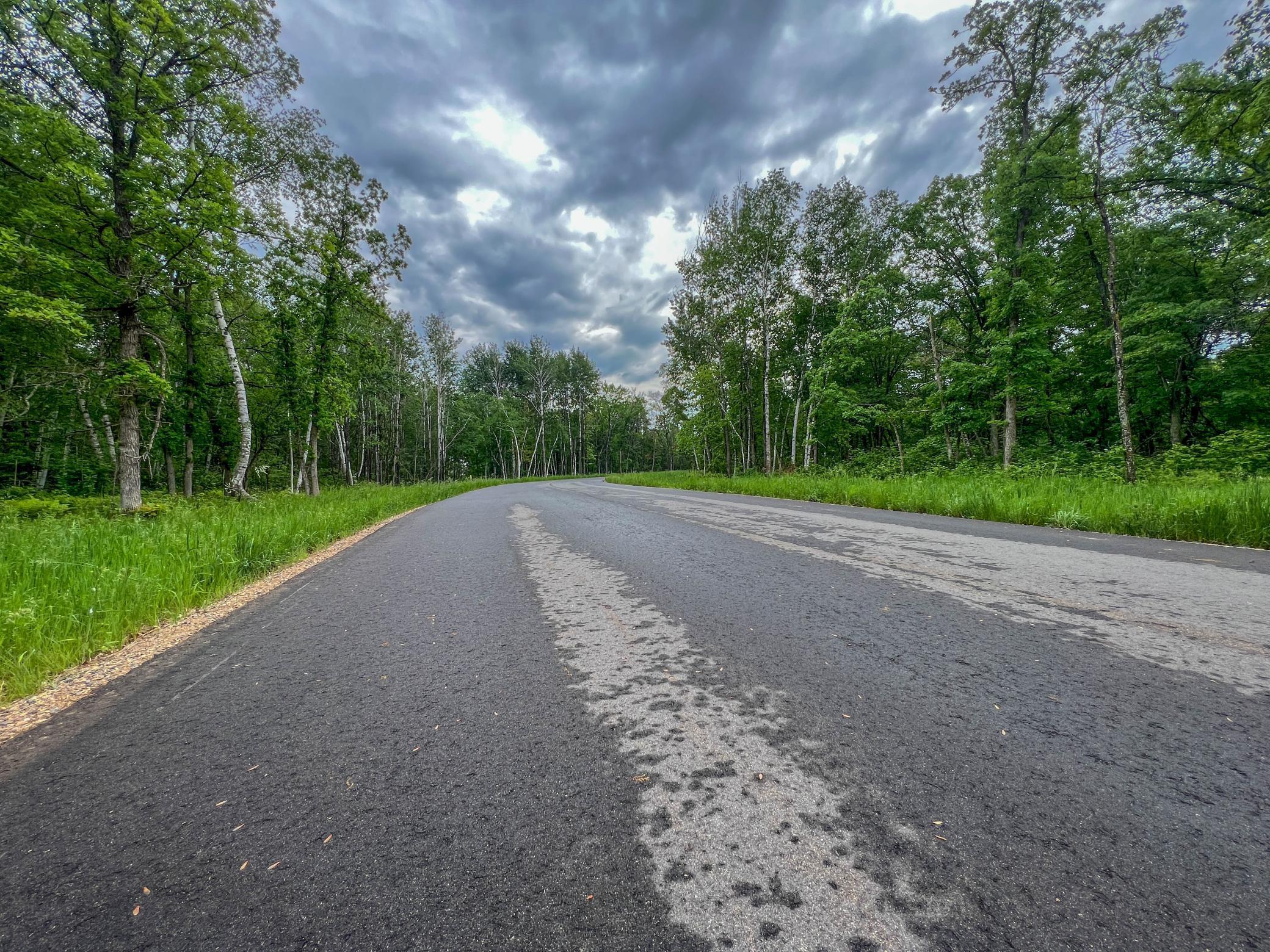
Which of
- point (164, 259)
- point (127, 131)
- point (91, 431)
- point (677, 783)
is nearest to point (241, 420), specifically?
point (164, 259)

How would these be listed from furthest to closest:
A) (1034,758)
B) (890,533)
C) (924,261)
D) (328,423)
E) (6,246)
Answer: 1. (924,261)
2. (328,423)
3. (6,246)
4. (890,533)
5. (1034,758)

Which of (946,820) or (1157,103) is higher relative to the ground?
(1157,103)

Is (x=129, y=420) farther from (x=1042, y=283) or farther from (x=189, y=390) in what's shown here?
(x=1042, y=283)

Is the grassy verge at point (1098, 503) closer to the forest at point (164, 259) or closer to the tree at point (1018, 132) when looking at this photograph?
the tree at point (1018, 132)

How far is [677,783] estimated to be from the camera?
1.32 meters

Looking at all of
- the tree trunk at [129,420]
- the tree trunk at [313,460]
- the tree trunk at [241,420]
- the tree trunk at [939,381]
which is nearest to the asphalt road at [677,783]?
the tree trunk at [129,420]

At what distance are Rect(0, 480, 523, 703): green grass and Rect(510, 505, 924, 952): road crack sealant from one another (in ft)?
9.23

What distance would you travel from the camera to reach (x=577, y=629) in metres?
2.61

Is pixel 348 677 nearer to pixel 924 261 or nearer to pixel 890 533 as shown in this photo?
pixel 890 533

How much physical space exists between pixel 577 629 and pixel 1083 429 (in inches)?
980

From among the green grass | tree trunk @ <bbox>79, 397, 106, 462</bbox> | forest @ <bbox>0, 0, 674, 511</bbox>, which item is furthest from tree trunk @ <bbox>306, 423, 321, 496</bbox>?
the green grass

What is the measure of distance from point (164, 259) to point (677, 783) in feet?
41.5

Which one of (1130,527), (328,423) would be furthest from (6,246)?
(1130,527)

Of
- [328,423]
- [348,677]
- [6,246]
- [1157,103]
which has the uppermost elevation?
[1157,103]
